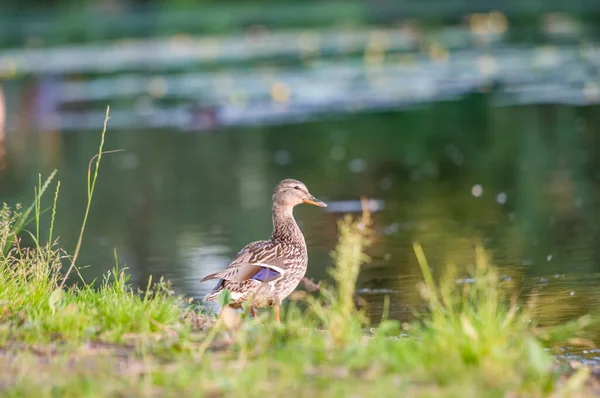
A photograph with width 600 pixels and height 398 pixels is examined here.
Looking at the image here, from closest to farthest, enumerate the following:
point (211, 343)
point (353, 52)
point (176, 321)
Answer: point (211, 343)
point (176, 321)
point (353, 52)

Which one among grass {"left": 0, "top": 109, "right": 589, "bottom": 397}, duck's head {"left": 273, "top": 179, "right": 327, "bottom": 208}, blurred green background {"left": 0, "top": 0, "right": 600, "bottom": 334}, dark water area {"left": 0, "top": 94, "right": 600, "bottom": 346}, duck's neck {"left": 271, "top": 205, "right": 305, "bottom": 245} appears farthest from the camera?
blurred green background {"left": 0, "top": 0, "right": 600, "bottom": 334}

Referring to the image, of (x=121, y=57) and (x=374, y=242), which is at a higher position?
(x=121, y=57)

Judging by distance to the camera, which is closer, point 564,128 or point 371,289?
point 371,289

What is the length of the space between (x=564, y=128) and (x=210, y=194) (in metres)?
6.19

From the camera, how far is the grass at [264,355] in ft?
16.2

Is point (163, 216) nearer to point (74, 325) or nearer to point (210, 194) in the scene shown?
point (210, 194)

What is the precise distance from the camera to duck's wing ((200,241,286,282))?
750 centimetres

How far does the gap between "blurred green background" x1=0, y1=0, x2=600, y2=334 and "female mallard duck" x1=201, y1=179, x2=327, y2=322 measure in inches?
32.7

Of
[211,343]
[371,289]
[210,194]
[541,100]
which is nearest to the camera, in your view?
[211,343]

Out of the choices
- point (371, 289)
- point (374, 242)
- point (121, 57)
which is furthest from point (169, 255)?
point (121, 57)

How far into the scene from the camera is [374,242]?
11.1m

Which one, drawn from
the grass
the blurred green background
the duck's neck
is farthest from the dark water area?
the grass

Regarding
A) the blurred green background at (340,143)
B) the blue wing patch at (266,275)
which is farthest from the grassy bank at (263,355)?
the blurred green background at (340,143)

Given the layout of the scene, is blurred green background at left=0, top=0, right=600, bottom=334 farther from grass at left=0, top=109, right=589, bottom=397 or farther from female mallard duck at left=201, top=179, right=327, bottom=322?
grass at left=0, top=109, right=589, bottom=397
